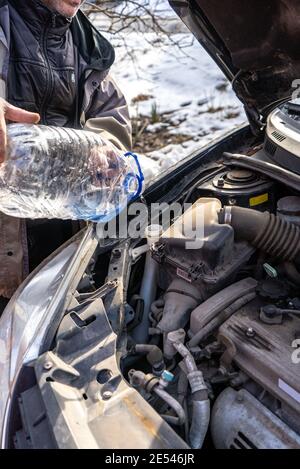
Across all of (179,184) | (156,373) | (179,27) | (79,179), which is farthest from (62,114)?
(179,27)

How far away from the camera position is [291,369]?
1.32 metres

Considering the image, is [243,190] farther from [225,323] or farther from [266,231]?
[225,323]

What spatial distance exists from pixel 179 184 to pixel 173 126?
3.02m

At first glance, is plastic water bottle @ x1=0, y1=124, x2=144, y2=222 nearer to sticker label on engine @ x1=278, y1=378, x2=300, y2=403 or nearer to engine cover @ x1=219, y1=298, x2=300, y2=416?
engine cover @ x1=219, y1=298, x2=300, y2=416

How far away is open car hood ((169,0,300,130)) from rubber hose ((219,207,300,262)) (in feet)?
2.42

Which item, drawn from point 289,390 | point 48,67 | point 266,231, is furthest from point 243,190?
point 48,67

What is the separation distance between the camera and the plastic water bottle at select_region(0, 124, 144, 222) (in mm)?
2043

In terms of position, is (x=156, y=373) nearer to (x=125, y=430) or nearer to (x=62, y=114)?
(x=125, y=430)

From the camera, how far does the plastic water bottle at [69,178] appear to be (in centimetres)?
204

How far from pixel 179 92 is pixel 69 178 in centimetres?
416

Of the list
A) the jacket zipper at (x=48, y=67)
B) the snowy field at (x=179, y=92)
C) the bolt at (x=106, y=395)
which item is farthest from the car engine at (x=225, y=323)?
the snowy field at (x=179, y=92)

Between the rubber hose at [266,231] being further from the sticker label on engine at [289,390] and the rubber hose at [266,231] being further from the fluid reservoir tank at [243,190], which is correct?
the sticker label on engine at [289,390]

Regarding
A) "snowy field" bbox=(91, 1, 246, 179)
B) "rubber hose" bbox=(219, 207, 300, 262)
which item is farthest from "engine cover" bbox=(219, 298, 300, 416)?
"snowy field" bbox=(91, 1, 246, 179)

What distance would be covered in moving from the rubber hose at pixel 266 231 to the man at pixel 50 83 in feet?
2.55
